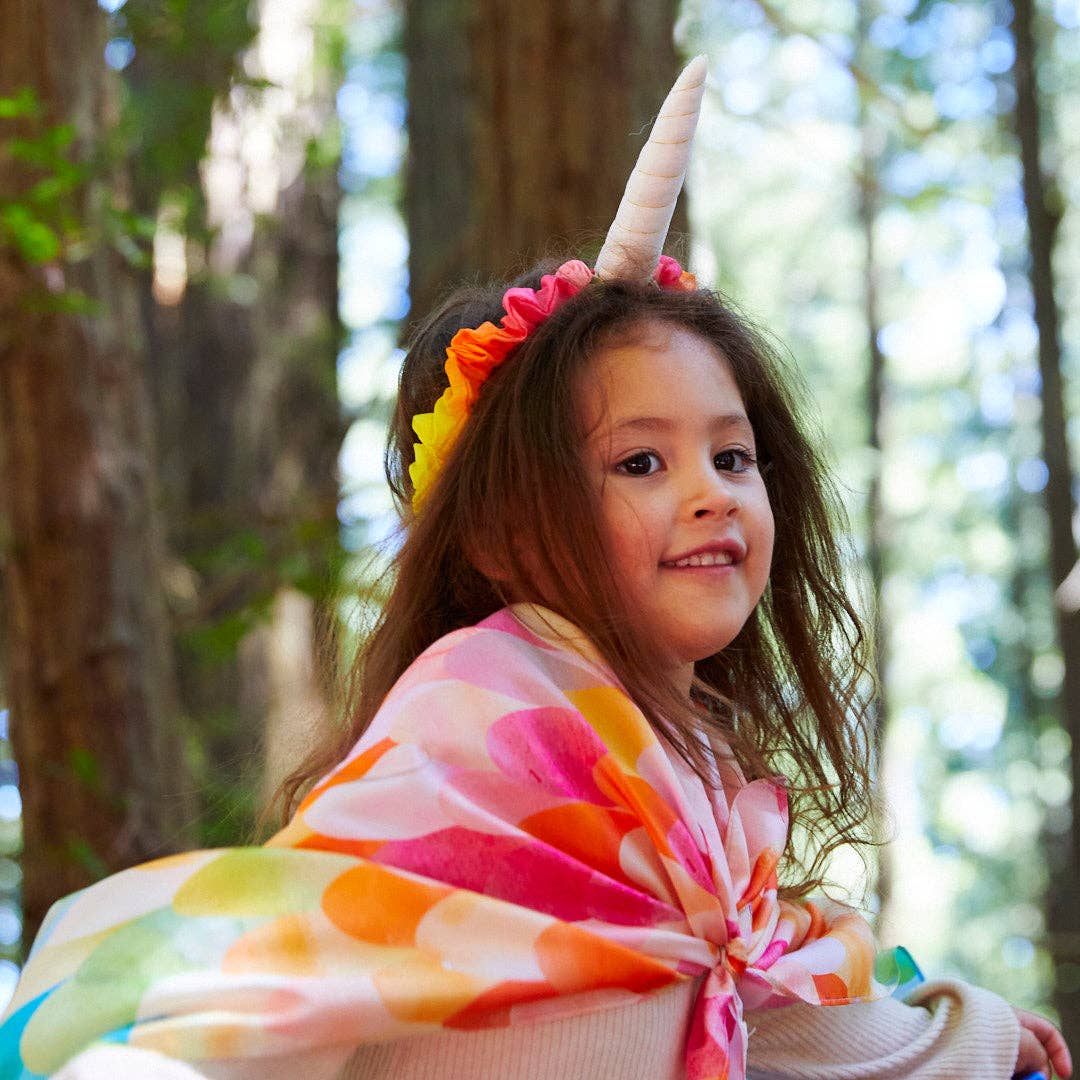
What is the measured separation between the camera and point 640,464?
6.00 feet

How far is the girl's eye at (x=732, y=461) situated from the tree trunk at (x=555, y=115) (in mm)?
1253

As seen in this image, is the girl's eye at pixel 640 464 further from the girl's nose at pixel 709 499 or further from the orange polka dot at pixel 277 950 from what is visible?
the orange polka dot at pixel 277 950

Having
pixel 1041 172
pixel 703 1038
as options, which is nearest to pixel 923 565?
pixel 1041 172

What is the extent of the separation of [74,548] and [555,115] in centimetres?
151

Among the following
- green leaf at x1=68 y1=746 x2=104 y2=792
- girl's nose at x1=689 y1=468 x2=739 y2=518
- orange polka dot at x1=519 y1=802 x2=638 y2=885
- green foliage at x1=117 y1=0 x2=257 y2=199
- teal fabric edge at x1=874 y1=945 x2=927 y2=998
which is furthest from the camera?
green foliage at x1=117 y1=0 x2=257 y2=199

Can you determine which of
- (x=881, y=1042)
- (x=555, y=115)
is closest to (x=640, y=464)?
(x=881, y=1042)

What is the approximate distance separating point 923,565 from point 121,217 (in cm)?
1747

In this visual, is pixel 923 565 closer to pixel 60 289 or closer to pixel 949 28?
pixel 949 28

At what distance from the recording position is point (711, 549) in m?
1.82

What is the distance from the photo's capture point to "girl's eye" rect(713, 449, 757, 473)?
1.91 m

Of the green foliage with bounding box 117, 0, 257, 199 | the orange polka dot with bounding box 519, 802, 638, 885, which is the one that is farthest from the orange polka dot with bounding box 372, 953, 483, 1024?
the green foliage with bounding box 117, 0, 257, 199

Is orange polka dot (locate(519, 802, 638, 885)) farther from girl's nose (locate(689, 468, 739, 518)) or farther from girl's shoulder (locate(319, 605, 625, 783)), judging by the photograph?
girl's nose (locate(689, 468, 739, 518))

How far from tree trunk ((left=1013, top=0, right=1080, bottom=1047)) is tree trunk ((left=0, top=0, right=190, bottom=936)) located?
5.31 metres

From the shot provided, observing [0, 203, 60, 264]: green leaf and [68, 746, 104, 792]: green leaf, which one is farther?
[68, 746, 104, 792]: green leaf
